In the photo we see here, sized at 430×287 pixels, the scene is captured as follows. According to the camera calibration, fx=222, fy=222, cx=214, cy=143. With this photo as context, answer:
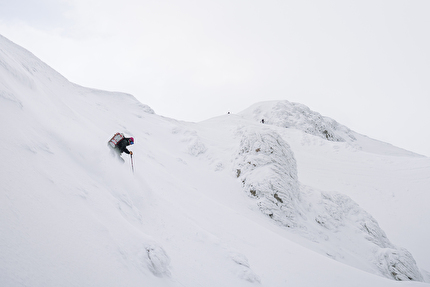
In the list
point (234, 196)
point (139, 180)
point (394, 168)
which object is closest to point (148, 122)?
point (234, 196)

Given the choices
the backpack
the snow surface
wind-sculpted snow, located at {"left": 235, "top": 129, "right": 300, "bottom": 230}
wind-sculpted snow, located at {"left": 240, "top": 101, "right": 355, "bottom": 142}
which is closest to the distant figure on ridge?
the backpack

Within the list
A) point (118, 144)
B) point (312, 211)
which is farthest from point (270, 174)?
A: point (118, 144)

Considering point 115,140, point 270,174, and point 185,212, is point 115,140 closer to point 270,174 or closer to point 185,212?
point 185,212

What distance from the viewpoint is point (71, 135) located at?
871cm

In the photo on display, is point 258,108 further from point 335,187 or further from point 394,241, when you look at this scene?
point 394,241

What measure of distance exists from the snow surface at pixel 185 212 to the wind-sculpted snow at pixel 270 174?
11 centimetres

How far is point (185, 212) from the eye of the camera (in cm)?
1027

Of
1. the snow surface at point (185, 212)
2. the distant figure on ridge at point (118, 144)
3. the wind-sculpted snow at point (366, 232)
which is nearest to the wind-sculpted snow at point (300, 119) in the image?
the snow surface at point (185, 212)

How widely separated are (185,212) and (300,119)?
158ft

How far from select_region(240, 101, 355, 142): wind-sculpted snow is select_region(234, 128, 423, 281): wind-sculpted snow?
29983 millimetres

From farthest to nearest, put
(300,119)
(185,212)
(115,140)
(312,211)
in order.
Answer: (300,119) < (312,211) < (115,140) < (185,212)

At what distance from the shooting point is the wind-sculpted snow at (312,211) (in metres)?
15.9

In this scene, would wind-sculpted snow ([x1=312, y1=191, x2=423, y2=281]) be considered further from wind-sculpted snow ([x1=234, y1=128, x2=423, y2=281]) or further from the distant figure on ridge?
the distant figure on ridge

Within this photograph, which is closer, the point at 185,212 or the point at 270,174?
the point at 185,212
